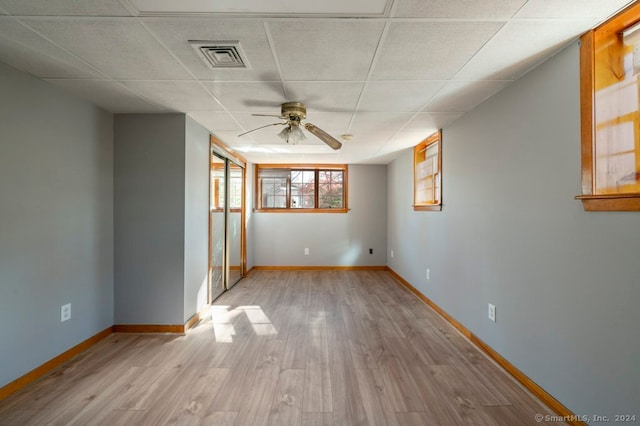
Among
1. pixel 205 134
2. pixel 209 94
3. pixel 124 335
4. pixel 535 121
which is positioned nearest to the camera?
pixel 535 121

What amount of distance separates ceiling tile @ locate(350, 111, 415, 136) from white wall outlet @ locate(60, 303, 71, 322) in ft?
9.74

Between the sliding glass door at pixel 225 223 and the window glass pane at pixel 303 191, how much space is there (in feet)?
3.72

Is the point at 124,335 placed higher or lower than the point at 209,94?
lower

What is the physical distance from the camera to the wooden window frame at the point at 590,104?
4.55 ft

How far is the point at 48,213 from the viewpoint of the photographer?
2.14 m

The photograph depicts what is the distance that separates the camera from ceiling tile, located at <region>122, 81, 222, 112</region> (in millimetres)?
2138

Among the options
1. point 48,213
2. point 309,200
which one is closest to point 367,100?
point 48,213

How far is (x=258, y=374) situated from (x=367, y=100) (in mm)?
2331

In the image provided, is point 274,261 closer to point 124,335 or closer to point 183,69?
point 124,335

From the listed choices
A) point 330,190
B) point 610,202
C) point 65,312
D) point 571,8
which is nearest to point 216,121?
point 65,312

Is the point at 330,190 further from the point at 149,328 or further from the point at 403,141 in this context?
the point at 149,328

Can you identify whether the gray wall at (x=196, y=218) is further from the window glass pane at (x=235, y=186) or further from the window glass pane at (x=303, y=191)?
the window glass pane at (x=303, y=191)

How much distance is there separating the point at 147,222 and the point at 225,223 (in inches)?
58.8

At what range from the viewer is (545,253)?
70.6 inches
